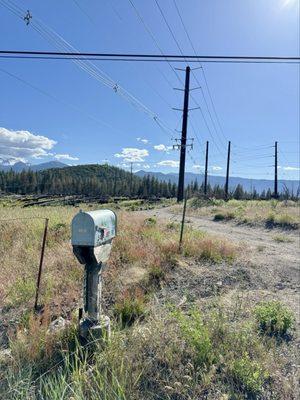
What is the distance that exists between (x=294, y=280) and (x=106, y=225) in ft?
14.0

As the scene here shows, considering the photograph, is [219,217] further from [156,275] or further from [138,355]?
[138,355]

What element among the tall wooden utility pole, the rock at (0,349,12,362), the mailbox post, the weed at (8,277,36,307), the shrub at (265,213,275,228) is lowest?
the rock at (0,349,12,362)

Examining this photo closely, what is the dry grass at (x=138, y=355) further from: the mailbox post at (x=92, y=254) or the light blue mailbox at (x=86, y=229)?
the light blue mailbox at (x=86, y=229)

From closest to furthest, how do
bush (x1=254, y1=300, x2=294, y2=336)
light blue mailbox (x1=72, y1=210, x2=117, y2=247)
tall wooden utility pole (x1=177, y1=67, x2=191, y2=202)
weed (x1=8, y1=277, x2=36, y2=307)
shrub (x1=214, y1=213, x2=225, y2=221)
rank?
light blue mailbox (x1=72, y1=210, x2=117, y2=247)
bush (x1=254, y1=300, x2=294, y2=336)
weed (x1=8, y1=277, x2=36, y2=307)
shrub (x1=214, y1=213, x2=225, y2=221)
tall wooden utility pole (x1=177, y1=67, x2=191, y2=202)

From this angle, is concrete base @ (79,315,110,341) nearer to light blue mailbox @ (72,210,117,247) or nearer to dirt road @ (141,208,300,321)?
light blue mailbox @ (72,210,117,247)

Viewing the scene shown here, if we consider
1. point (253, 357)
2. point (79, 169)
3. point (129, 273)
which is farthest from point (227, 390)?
point (79, 169)

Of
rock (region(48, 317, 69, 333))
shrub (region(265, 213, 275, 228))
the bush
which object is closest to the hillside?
shrub (region(265, 213, 275, 228))

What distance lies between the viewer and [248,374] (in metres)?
2.87

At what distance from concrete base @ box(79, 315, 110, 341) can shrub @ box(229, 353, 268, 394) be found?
1.16 meters

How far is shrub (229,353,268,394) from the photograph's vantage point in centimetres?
280

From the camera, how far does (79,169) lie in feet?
633

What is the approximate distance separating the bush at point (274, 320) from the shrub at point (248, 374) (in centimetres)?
83

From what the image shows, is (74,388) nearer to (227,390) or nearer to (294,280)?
(227,390)

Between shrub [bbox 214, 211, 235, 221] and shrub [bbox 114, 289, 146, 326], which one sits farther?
shrub [bbox 214, 211, 235, 221]
